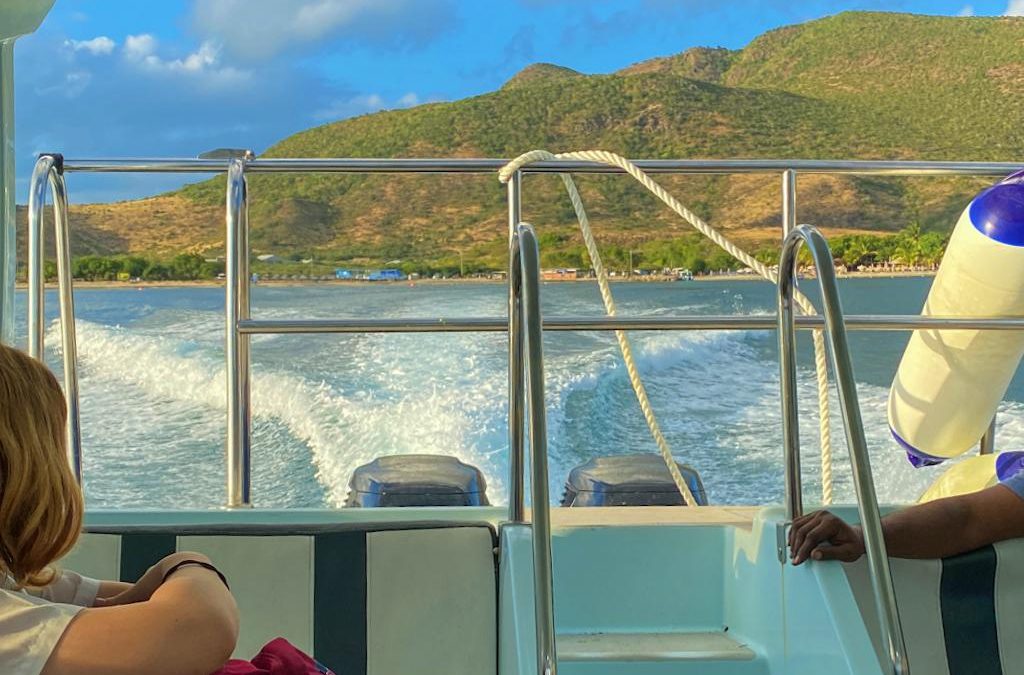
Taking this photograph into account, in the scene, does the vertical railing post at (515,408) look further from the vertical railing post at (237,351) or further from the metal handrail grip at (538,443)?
the vertical railing post at (237,351)

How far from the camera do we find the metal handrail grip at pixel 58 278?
1.82m

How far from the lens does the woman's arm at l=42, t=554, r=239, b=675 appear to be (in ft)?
2.84

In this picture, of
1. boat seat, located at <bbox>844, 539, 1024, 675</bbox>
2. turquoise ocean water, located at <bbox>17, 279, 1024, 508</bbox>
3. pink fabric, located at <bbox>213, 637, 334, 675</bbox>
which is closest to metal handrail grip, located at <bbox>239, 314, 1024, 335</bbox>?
boat seat, located at <bbox>844, 539, 1024, 675</bbox>

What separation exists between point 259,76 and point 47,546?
6427 centimetres

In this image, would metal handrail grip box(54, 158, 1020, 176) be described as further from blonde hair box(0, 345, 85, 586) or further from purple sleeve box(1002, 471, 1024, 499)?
blonde hair box(0, 345, 85, 586)

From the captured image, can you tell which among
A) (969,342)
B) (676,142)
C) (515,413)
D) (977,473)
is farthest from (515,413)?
(676,142)

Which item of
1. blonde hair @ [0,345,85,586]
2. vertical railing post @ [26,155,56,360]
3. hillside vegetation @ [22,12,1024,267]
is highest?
hillside vegetation @ [22,12,1024,267]

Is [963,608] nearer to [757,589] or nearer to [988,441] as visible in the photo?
[757,589]

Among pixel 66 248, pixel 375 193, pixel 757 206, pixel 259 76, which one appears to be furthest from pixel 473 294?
pixel 259 76

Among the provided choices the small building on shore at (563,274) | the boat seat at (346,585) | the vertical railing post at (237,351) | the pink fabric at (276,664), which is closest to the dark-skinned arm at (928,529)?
the boat seat at (346,585)

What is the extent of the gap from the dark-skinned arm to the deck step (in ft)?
0.64

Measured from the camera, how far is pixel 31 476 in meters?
0.88

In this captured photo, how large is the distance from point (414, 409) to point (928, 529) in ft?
27.1

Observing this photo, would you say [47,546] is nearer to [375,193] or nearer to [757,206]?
[757,206]
